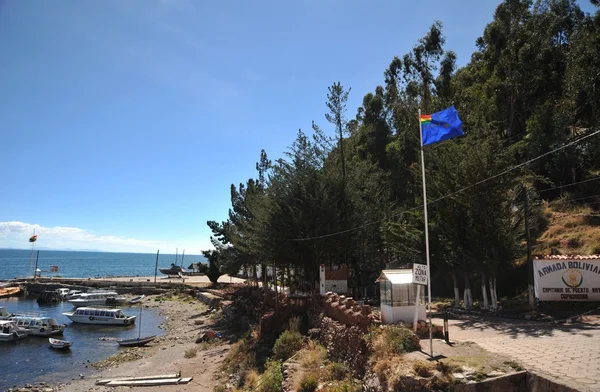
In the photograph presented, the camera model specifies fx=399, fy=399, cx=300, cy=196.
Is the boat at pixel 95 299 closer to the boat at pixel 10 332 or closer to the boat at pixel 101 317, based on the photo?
the boat at pixel 101 317

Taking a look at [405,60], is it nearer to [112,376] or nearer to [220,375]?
[220,375]

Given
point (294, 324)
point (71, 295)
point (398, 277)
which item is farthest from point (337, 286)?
point (71, 295)

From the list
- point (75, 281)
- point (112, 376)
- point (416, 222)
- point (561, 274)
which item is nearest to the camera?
point (561, 274)

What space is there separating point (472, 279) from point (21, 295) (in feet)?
255

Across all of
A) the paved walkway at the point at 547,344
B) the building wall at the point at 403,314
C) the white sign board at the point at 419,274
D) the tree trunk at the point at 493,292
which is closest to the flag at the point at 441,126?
the white sign board at the point at 419,274

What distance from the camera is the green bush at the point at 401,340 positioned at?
11.7 metres

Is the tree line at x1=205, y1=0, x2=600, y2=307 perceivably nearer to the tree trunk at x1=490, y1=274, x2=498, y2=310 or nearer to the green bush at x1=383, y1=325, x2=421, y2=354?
the tree trunk at x1=490, y1=274, x2=498, y2=310

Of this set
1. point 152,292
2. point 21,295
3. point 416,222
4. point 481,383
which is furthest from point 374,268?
point 21,295

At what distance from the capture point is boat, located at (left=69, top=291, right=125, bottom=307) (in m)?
58.9

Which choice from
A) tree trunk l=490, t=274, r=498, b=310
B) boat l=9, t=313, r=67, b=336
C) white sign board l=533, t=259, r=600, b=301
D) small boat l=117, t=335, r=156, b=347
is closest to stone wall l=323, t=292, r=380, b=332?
tree trunk l=490, t=274, r=498, b=310

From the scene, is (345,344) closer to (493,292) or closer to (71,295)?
(493,292)

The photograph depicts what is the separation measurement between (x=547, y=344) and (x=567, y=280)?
8130 millimetres

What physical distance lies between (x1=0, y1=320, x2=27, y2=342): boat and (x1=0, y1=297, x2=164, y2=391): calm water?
49cm

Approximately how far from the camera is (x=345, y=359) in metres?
15.0
